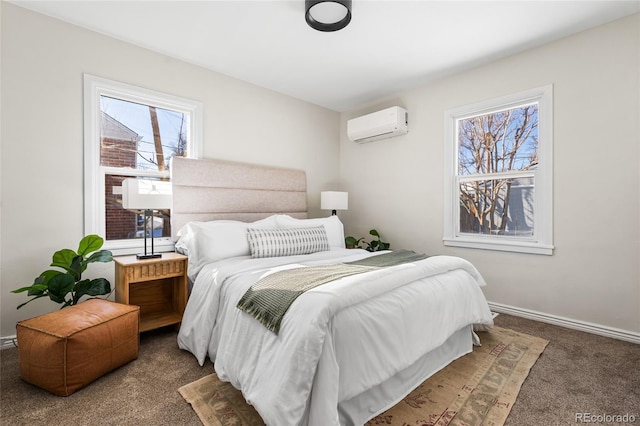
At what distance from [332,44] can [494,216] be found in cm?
239

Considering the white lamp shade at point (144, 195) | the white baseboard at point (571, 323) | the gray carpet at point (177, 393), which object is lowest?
the gray carpet at point (177, 393)

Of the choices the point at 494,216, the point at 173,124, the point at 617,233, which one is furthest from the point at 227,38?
the point at 617,233

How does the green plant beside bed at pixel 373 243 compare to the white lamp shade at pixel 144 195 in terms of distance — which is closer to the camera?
the white lamp shade at pixel 144 195

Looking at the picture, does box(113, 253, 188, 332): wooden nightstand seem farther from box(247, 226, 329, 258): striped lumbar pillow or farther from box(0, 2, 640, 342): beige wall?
box(247, 226, 329, 258): striped lumbar pillow

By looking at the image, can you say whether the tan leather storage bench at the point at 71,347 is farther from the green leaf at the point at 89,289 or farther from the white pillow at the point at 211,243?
the white pillow at the point at 211,243

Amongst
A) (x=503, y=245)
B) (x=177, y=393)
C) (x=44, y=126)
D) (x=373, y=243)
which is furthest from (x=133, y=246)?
(x=503, y=245)

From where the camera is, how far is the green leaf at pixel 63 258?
2.20 meters

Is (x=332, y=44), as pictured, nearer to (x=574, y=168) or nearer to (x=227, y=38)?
(x=227, y=38)

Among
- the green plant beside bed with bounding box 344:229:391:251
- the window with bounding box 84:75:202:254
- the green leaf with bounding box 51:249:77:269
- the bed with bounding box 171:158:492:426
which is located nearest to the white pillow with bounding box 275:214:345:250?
the bed with bounding box 171:158:492:426

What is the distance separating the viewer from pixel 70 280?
214cm

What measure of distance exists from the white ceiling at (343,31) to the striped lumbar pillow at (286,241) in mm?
1718

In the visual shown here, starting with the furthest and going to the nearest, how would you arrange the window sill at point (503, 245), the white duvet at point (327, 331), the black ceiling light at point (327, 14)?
the window sill at point (503, 245) → the black ceiling light at point (327, 14) → the white duvet at point (327, 331)

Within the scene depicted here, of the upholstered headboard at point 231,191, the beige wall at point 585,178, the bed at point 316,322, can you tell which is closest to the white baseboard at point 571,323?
the beige wall at point 585,178

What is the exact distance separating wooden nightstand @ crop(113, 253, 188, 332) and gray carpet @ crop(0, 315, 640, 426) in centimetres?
30
